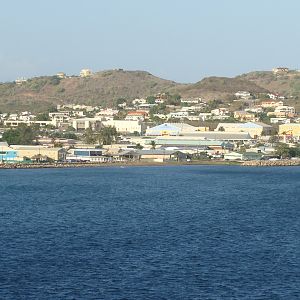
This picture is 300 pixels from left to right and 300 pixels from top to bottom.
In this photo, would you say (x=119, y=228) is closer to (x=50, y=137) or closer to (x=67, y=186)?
(x=67, y=186)

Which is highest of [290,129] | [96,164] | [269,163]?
[290,129]

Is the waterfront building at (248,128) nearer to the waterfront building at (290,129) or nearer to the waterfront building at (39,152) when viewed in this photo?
the waterfront building at (290,129)

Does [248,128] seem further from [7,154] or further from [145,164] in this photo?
[7,154]

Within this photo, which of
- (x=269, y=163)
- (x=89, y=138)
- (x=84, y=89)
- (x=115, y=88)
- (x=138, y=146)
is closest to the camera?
(x=269, y=163)

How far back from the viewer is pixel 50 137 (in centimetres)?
5044

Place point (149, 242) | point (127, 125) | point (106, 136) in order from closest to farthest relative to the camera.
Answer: point (149, 242) < point (106, 136) < point (127, 125)

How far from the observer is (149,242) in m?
16.3

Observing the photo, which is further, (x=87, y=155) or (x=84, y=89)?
(x=84, y=89)

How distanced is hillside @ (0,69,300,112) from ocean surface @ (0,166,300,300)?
169ft

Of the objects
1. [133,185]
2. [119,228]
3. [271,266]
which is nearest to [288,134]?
[133,185]

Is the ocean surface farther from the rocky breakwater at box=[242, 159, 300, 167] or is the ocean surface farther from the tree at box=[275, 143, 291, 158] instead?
the tree at box=[275, 143, 291, 158]

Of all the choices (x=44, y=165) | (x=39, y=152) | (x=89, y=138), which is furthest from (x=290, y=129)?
(x=44, y=165)

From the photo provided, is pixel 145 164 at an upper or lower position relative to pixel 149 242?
lower

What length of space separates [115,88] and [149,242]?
81.7 metres
